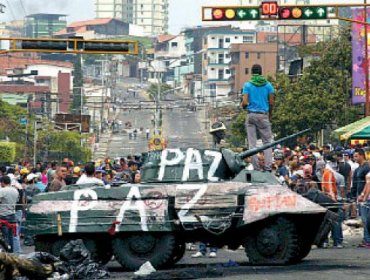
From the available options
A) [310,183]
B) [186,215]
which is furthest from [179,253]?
[310,183]

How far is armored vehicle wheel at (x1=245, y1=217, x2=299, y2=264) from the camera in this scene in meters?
21.6

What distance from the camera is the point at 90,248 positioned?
877 inches

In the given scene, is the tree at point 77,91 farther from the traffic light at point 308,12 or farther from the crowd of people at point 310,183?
the crowd of people at point 310,183

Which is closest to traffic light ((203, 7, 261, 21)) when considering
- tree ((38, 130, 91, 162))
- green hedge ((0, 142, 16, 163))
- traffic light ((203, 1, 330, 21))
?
traffic light ((203, 1, 330, 21))

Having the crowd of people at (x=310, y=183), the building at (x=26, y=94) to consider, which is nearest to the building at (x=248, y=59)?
the building at (x=26, y=94)

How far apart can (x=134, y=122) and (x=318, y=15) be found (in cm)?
12849

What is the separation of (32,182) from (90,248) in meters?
10.4

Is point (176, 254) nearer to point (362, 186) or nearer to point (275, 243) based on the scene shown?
point (275, 243)

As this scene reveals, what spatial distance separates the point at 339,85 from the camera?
2896 inches

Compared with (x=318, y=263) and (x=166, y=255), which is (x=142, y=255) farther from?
(x=318, y=263)

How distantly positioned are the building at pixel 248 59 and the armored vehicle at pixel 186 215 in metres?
133

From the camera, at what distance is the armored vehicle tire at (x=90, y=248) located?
22.3m

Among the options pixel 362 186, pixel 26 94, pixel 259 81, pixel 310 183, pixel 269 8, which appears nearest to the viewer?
pixel 259 81

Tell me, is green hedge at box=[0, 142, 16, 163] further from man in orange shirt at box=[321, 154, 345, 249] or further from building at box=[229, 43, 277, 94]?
building at box=[229, 43, 277, 94]
